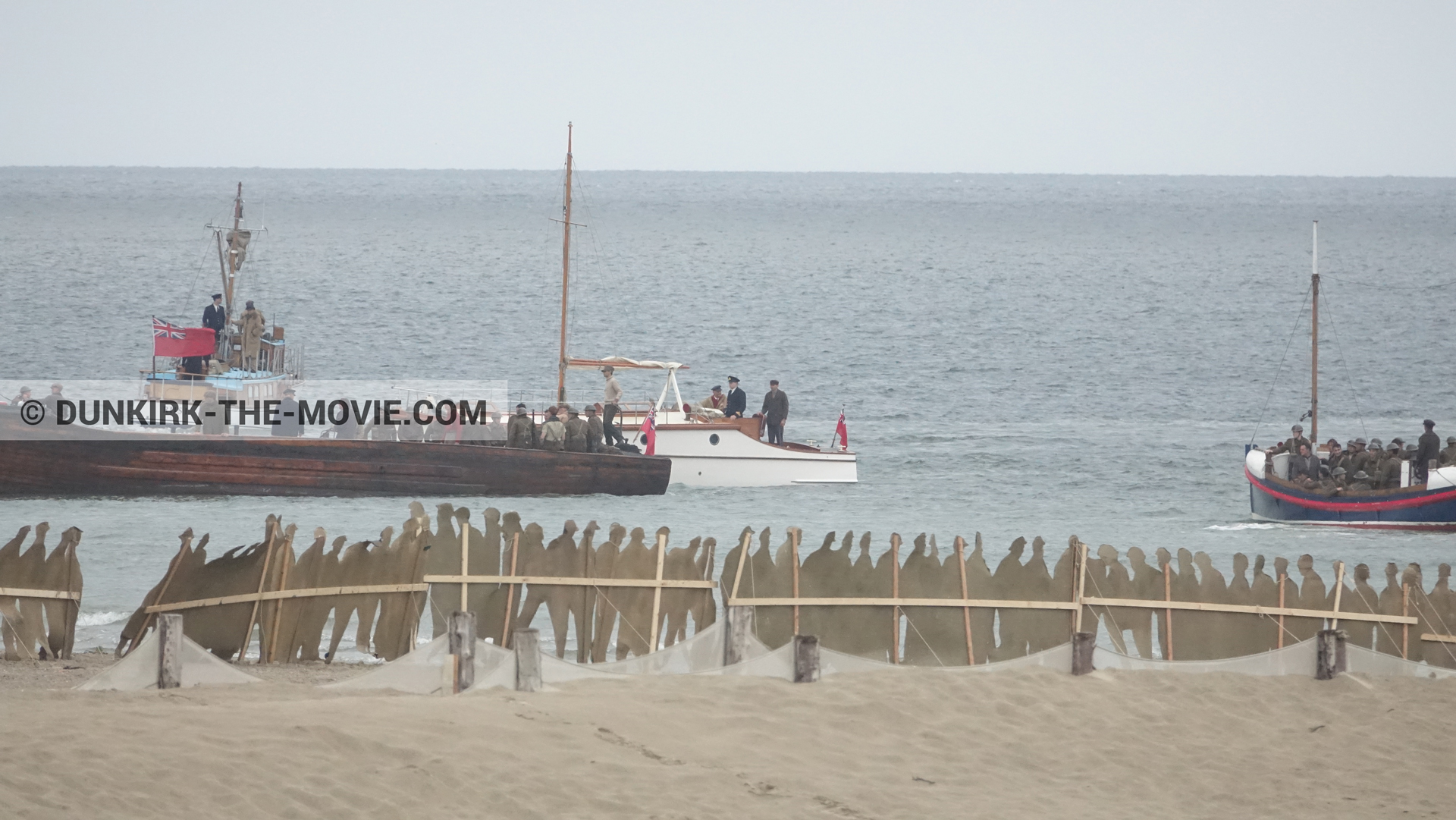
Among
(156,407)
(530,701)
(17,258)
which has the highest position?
(17,258)

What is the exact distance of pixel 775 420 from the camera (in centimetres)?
3503

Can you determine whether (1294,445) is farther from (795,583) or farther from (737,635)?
(737,635)

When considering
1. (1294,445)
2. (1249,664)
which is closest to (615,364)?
(1294,445)

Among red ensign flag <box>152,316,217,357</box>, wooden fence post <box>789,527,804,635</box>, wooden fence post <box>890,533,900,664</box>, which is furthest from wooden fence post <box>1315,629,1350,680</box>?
red ensign flag <box>152,316,217,357</box>

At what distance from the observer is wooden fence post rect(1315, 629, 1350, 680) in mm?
15055

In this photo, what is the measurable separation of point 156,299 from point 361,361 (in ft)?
76.3

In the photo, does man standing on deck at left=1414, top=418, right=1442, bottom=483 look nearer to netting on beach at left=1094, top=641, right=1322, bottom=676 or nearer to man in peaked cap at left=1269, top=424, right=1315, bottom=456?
man in peaked cap at left=1269, top=424, right=1315, bottom=456

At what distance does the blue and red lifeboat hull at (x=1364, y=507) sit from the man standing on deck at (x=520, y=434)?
46.0ft

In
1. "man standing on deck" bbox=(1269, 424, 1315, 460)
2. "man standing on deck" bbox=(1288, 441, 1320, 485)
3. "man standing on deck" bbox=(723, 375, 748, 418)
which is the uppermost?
"man standing on deck" bbox=(723, 375, 748, 418)

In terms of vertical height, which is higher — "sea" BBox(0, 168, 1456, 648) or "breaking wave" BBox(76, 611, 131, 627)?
"sea" BBox(0, 168, 1456, 648)

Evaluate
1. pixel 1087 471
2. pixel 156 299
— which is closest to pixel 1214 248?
pixel 156 299

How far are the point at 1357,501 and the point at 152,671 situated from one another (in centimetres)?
2340

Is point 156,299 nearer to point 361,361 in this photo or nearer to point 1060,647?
point 361,361

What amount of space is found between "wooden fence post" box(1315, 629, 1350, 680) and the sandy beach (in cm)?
13
